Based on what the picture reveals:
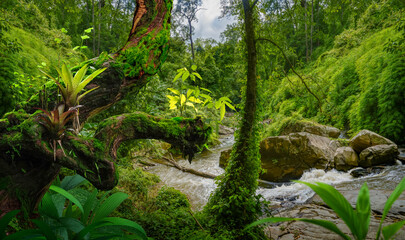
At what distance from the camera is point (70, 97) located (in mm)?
1522

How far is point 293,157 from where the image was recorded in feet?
21.4

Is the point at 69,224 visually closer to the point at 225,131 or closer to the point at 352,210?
the point at 352,210

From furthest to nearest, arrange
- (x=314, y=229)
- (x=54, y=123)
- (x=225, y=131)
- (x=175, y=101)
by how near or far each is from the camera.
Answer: (x=225, y=131)
(x=314, y=229)
(x=175, y=101)
(x=54, y=123)

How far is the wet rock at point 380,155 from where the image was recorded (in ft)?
19.8

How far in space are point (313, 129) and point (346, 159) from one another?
7.53 ft

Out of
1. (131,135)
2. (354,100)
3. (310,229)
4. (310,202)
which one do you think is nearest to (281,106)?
(354,100)

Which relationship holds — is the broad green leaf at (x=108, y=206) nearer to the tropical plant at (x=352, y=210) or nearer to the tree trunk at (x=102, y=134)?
the tree trunk at (x=102, y=134)

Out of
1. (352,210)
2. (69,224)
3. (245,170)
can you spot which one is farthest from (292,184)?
(69,224)

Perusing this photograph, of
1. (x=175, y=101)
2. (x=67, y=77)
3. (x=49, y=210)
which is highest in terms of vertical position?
(x=67, y=77)

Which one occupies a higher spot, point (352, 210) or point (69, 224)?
point (352, 210)

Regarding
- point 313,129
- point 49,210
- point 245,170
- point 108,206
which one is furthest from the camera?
point 313,129

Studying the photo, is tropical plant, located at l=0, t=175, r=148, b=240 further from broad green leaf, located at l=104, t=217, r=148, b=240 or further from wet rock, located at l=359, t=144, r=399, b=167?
wet rock, located at l=359, t=144, r=399, b=167

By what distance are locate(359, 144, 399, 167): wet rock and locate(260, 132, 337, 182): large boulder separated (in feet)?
3.00

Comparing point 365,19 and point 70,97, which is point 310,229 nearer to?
point 70,97
